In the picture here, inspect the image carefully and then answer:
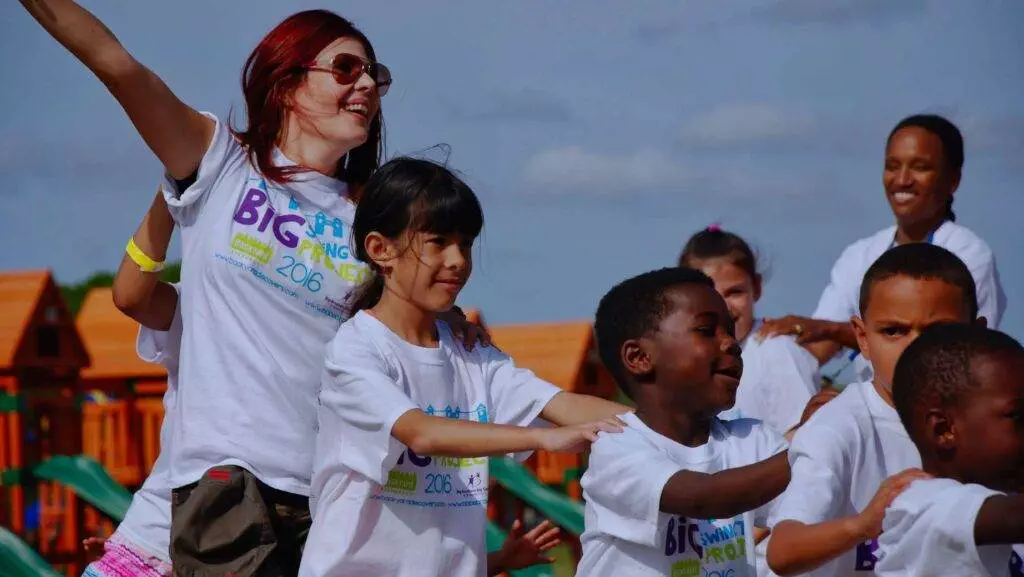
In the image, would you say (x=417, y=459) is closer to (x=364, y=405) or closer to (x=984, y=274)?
(x=364, y=405)

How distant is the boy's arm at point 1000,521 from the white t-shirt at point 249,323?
201 cm

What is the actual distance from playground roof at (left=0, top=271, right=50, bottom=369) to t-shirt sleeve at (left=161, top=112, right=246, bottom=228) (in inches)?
153

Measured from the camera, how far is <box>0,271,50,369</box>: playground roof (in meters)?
8.01

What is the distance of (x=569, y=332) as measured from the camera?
998cm

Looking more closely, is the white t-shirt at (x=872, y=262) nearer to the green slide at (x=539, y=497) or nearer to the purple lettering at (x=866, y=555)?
the purple lettering at (x=866, y=555)

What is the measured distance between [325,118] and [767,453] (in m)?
1.65

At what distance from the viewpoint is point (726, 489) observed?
3.46 meters

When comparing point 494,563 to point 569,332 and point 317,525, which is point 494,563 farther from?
point 569,332

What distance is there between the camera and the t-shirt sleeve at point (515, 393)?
169 inches

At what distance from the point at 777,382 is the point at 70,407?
4.07 m

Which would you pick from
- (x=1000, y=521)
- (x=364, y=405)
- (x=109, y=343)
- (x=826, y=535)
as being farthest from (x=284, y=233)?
(x=109, y=343)

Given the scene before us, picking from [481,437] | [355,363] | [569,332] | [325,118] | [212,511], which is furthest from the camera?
[569,332]

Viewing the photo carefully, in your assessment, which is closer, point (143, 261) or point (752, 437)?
point (752, 437)

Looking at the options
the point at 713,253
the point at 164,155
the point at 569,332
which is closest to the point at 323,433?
the point at 164,155
